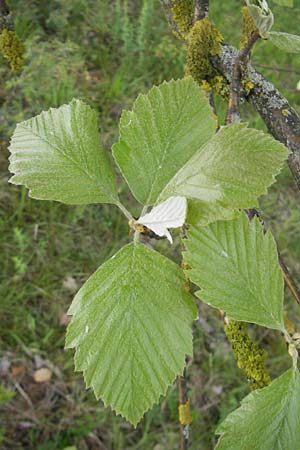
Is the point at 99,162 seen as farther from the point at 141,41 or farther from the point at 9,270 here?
the point at 141,41

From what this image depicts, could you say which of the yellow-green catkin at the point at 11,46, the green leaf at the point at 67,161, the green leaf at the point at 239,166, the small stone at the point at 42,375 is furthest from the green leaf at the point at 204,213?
the small stone at the point at 42,375

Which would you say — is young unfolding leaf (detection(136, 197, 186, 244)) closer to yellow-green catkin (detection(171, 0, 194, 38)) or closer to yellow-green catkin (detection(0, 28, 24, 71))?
yellow-green catkin (detection(171, 0, 194, 38))

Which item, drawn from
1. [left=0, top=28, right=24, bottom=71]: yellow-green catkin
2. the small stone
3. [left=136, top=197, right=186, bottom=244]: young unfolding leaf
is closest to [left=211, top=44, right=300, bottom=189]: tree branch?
[left=136, top=197, right=186, bottom=244]: young unfolding leaf

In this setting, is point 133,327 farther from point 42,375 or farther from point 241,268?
point 42,375

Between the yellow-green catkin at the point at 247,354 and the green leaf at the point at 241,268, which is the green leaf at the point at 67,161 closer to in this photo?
the green leaf at the point at 241,268

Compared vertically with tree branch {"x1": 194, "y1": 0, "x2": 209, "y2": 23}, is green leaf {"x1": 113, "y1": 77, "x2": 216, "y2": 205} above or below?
below

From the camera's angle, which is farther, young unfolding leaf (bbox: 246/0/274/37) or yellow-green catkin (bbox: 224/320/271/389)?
yellow-green catkin (bbox: 224/320/271/389)

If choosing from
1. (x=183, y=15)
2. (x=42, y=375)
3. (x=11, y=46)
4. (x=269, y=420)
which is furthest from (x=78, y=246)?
(x=269, y=420)
